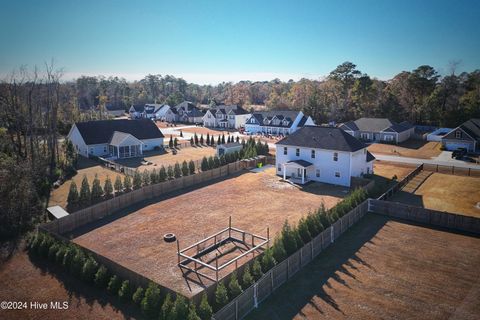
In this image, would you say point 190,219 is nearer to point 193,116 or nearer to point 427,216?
point 427,216

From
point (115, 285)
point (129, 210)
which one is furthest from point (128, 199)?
point (115, 285)

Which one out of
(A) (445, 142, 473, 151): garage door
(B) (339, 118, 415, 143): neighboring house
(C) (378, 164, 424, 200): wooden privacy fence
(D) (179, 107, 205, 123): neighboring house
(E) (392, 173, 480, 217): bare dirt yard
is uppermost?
(D) (179, 107, 205, 123): neighboring house

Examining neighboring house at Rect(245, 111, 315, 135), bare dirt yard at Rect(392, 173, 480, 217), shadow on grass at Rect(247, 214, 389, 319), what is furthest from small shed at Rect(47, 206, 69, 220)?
neighboring house at Rect(245, 111, 315, 135)

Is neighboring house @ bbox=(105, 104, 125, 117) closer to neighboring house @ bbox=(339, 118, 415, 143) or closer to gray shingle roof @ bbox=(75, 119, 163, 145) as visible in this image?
gray shingle roof @ bbox=(75, 119, 163, 145)

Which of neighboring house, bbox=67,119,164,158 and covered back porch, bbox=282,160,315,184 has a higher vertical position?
neighboring house, bbox=67,119,164,158

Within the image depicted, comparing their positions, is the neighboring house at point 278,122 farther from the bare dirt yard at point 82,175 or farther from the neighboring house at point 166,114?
the bare dirt yard at point 82,175

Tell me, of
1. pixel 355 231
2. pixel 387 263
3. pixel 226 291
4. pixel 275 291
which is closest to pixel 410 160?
pixel 355 231

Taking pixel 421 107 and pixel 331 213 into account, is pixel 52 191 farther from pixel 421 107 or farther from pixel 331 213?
pixel 421 107
